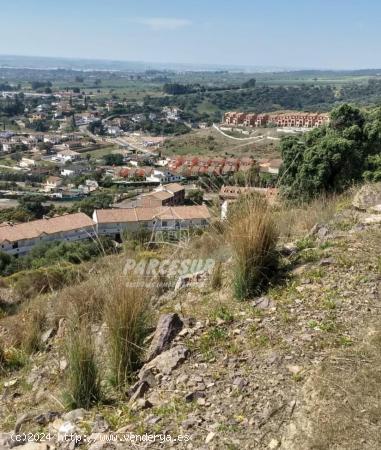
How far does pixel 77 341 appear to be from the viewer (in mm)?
2584

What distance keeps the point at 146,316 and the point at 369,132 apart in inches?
361

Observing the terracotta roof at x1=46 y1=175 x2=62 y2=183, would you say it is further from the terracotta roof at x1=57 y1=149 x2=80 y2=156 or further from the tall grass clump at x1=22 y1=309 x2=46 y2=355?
the tall grass clump at x1=22 y1=309 x2=46 y2=355

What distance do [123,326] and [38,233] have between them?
19245mm

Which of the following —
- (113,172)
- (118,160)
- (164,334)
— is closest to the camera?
(164,334)

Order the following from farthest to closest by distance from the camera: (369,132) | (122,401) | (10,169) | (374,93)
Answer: (374,93) → (10,169) → (369,132) → (122,401)

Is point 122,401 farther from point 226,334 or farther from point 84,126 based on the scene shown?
point 84,126

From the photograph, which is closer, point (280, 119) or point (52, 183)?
point (52, 183)

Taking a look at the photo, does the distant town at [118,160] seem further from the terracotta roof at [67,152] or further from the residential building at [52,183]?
the terracotta roof at [67,152]

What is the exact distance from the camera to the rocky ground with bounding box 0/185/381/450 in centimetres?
204

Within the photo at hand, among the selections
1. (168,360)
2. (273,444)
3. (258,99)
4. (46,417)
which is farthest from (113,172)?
(258,99)

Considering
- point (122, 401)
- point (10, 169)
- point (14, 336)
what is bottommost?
point (10, 169)

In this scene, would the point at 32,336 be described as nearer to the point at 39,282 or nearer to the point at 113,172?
the point at 39,282

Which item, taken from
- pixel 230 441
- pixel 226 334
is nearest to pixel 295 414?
pixel 230 441

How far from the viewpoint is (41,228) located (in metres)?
21.5
